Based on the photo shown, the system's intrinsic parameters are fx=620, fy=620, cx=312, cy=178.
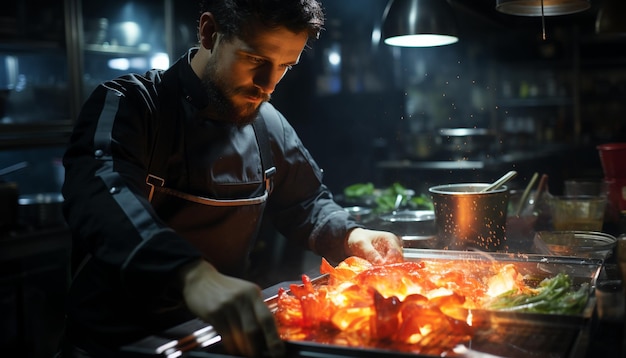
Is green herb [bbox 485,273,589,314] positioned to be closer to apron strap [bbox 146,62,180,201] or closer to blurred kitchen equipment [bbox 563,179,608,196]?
apron strap [bbox 146,62,180,201]

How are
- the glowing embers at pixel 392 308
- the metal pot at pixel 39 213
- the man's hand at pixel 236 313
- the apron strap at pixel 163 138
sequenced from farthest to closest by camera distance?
the metal pot at pixel 39 213 → the apron strap at pixel 163 138 → the glowing embers at pixel 392 308 → the man's hand at pixel 236 313

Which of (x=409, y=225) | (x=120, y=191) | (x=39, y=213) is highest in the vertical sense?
(x=120, y=191)

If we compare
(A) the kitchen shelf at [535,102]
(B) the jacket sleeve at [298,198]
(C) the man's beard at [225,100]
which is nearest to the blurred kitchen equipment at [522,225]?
(B) the jacket sleeve at [298,198]

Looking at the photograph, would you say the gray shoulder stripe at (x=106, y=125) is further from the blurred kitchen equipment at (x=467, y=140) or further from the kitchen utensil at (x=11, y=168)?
the blurred kitchen equipment at (x=467, y=140)

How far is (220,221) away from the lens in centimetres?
223

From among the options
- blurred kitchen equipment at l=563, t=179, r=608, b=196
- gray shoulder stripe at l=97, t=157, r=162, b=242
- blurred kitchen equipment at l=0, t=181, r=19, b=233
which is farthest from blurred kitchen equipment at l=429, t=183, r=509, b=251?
blurred kitchen equipment at l=0, t=181, r=19, b=233

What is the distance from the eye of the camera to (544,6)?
2.69 metres

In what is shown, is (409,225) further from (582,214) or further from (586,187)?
(586,187)

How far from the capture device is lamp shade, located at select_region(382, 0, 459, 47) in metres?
3.01

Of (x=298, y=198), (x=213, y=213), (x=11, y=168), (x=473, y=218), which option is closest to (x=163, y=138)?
(x=213, y=213)

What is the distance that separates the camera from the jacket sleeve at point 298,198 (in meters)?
2.44

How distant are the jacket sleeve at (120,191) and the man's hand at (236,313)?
10 cm

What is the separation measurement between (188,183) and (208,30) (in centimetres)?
52

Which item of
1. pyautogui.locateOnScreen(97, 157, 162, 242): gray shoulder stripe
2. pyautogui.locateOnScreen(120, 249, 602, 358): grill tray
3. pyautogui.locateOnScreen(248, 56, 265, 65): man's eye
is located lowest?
pyautogui.locateOnScreen(120, 249, 602, 358): grill tray
